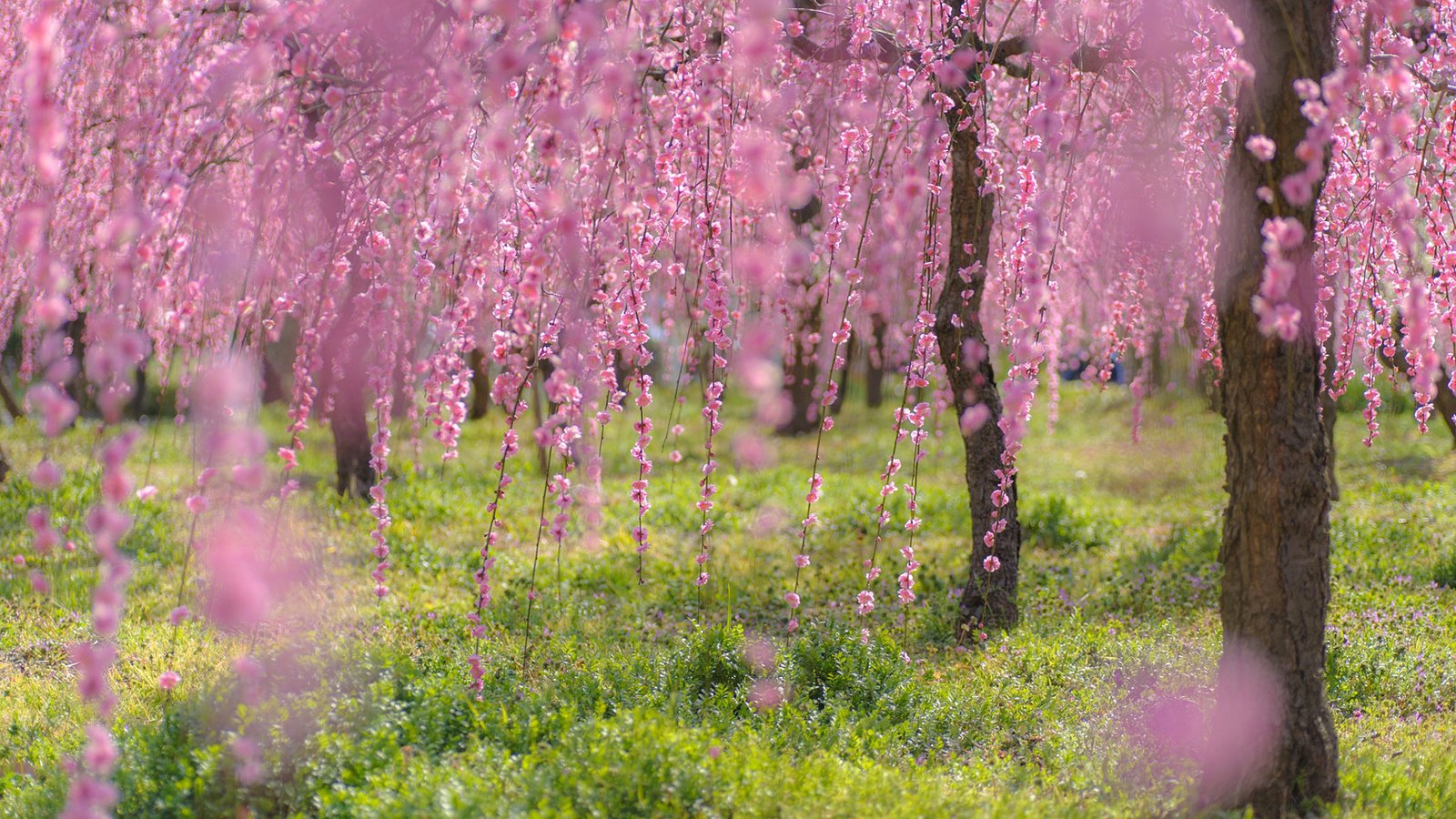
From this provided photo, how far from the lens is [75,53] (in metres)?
3.32

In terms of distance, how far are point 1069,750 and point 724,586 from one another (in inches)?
104

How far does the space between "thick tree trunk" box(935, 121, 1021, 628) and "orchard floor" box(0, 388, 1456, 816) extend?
0.25 m

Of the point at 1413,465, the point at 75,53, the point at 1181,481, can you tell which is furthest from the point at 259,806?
the point at 1413,465

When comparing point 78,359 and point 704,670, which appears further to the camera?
point 78,359

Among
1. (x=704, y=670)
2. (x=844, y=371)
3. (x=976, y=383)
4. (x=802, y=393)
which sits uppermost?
(x=976, y=383)

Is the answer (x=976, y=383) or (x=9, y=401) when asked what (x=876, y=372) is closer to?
(x=976, y=383)

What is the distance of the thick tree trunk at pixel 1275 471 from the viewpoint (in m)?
2.87

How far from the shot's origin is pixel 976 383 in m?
4.93

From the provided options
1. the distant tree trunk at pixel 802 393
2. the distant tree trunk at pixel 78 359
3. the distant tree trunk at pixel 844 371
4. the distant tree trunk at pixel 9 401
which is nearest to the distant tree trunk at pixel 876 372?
the distant tree trunk at pixel 844 371

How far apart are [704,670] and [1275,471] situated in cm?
208

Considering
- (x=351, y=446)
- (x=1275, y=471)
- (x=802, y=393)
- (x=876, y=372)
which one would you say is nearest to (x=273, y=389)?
(x=802, y=393)

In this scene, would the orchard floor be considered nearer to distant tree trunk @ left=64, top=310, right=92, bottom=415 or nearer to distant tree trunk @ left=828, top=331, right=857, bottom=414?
distant tree trunk @ left=64, top=310, right=92, bottom=415

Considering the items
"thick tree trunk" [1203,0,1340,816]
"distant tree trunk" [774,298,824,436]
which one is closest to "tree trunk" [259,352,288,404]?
"distant tree trunk" [774,298,824,436]

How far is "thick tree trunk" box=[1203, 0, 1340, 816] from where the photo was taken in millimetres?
2869
